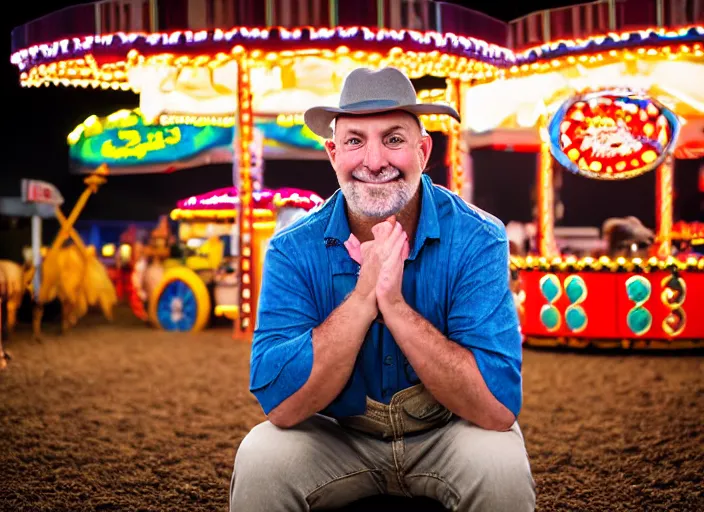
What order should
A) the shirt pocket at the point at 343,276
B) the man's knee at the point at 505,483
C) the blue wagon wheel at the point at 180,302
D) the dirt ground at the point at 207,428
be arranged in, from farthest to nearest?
1. the blue wagon wheel at the point at 180,302
2. the dirt ground at the point at 207,428
3. the shirt pocket at the point at 343,276
4. the man's knee at the point at 505,483

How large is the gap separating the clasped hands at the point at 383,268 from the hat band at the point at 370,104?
337mm

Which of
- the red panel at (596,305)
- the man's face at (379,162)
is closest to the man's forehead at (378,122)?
the man's face at (379,162)

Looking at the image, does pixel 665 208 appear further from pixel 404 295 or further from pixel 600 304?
pixel 404 295

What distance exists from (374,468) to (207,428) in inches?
120

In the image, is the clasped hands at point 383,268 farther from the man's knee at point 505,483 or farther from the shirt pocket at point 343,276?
the man's knee at point 505,483

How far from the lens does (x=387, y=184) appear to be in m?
2.30

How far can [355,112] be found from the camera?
89.9 inches

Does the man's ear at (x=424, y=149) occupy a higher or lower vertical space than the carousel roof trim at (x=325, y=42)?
lower

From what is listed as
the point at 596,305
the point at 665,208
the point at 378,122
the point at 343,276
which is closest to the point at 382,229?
the point at 343,276

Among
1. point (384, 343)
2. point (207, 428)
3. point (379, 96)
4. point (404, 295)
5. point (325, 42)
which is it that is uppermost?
point (325, 42)

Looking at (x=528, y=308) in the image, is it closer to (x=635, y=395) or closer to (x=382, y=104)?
(x=635, y=395)

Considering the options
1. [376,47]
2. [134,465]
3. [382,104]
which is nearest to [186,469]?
[134,465]

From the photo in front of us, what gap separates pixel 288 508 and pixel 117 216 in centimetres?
2248

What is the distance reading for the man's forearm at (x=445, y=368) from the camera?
2051mm
